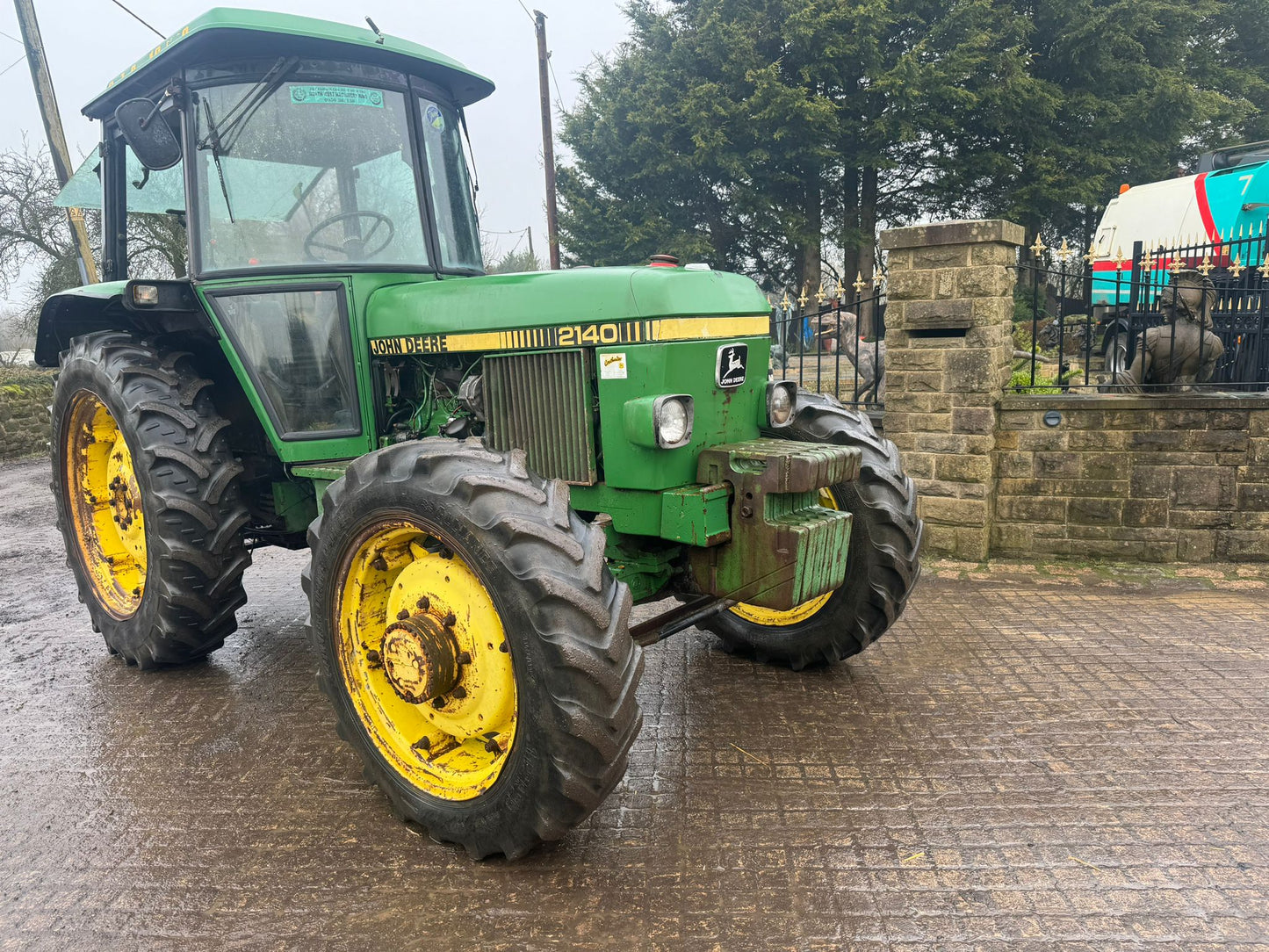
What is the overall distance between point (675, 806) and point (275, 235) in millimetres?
2883

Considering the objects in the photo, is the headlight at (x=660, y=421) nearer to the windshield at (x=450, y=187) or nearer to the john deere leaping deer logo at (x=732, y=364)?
the john deere leaping deer logo at (x=732, y=364)

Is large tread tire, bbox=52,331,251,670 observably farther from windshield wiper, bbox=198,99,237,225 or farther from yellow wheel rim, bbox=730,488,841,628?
yellow wheel rim, bbox=730,488,841,628

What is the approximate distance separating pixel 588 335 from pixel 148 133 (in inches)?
82.0

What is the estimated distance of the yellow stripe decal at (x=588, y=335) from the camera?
Result: 3.04 m

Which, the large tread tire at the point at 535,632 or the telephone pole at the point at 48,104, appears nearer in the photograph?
the large tread tire at the point at 535,632

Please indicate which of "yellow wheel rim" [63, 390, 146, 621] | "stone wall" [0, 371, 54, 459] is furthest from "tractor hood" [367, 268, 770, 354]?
"stone wall" [0, 371, 54, 459]

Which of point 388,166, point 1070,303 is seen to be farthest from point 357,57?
point 1070,303

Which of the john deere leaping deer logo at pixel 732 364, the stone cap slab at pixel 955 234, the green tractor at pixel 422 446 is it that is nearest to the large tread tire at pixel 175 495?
the green tractor at pixel 422 446

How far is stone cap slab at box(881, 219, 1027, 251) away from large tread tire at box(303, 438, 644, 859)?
13.3 ft

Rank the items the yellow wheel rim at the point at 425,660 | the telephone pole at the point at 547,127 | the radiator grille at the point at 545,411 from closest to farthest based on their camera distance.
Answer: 1. the yellow wheel rim at the point at 425,660
2. the radiator grille at the point at 545,411
3. the telephone pole at the point at 547,127

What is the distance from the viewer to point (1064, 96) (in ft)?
67.1

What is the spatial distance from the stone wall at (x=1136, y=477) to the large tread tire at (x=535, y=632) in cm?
431

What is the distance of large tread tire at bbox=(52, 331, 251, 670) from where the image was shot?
12.4ft

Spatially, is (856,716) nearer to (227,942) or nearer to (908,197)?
(227,942)
